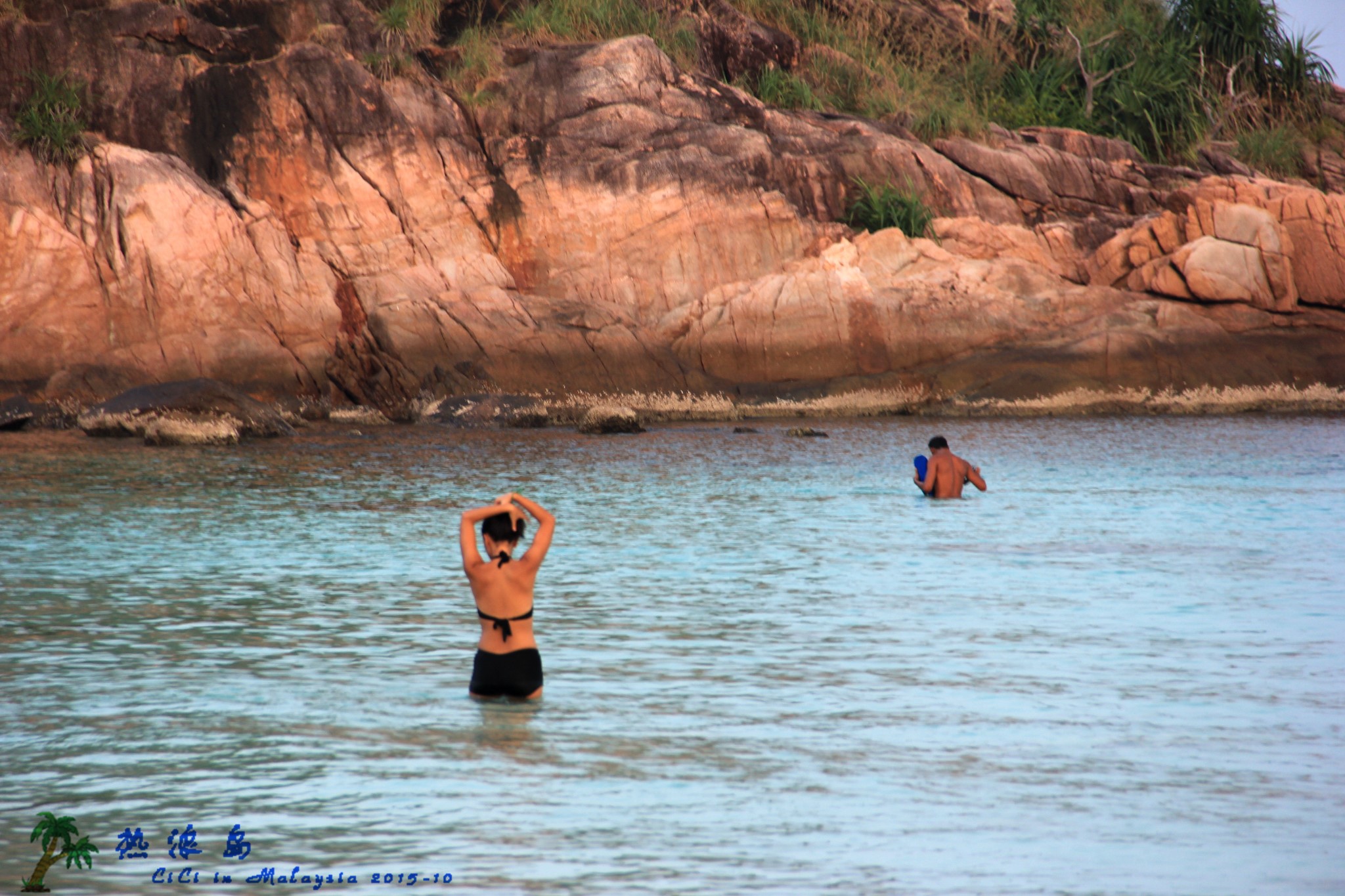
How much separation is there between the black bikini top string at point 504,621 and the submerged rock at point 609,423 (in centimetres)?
2015

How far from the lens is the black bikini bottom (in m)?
7.11

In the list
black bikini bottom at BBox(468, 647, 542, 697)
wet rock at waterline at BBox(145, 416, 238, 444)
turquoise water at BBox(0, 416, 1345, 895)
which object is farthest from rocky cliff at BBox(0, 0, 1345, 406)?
black bikini bottom at BBox(468, 647, 542, 697)

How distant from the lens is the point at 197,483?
1852 centimetres

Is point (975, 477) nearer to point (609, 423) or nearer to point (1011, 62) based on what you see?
point (609, 423)

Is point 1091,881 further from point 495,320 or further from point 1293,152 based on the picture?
point 1293,152

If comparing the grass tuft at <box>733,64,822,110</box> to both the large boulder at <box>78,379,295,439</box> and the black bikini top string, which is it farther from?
the black bikini top string

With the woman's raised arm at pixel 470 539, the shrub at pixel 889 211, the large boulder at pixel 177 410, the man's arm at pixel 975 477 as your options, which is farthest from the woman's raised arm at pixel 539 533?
the shrub at pixel 889 211

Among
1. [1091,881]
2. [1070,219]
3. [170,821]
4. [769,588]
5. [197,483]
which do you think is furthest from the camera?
[1070,219]

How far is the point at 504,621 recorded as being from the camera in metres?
7.02

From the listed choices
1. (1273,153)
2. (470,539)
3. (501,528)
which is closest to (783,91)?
(1273,153)

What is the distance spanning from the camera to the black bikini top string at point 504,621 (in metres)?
7.01

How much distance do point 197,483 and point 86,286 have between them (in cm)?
1398

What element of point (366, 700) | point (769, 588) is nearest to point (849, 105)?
point (769, 588)

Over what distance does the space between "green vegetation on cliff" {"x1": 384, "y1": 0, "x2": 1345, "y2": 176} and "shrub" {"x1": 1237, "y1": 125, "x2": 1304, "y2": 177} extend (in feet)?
0.15
